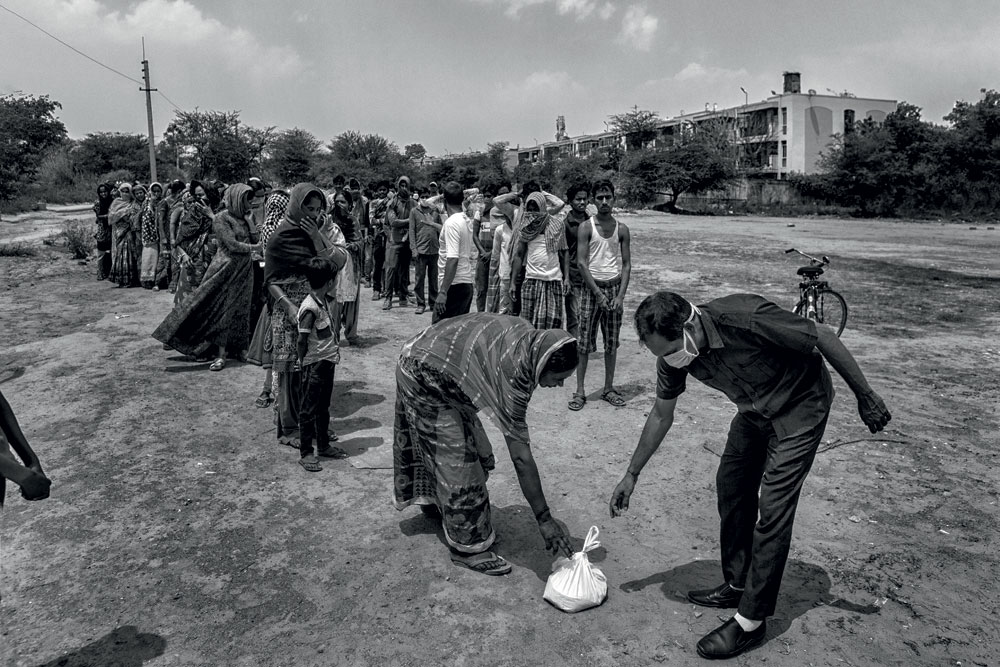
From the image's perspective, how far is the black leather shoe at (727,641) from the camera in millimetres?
3162

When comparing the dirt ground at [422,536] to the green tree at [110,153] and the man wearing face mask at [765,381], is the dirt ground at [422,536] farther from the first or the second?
the green tree at [110,153]

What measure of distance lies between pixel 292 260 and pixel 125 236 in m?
10.2

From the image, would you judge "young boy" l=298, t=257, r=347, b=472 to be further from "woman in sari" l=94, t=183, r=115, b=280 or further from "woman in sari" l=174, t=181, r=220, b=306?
"woman in sari" l=94, t=183, r=115, b=280

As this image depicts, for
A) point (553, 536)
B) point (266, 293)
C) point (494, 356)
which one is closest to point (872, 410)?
point (553, 536)

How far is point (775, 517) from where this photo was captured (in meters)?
3.10

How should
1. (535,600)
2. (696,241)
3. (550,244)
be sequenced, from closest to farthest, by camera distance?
(535,600) < (550,244) < (696,241)

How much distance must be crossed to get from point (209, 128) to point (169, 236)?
33262mm

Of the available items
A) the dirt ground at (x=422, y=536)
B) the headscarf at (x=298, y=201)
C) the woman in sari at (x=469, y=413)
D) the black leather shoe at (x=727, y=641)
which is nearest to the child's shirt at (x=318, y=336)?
the headscarf at (x=298, y=201)

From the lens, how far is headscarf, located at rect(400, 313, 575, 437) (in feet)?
10.9

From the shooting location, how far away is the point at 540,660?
3189 mm

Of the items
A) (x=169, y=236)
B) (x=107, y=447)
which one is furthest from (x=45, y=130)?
(x=107, y=447)

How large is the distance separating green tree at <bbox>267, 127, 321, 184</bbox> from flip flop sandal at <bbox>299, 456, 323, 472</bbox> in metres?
46.6

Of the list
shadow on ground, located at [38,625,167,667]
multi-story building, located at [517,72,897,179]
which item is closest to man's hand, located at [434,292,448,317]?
shadow on ground, located at [38,625,167,667]

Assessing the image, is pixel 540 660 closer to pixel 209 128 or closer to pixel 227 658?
pixel 227 658
